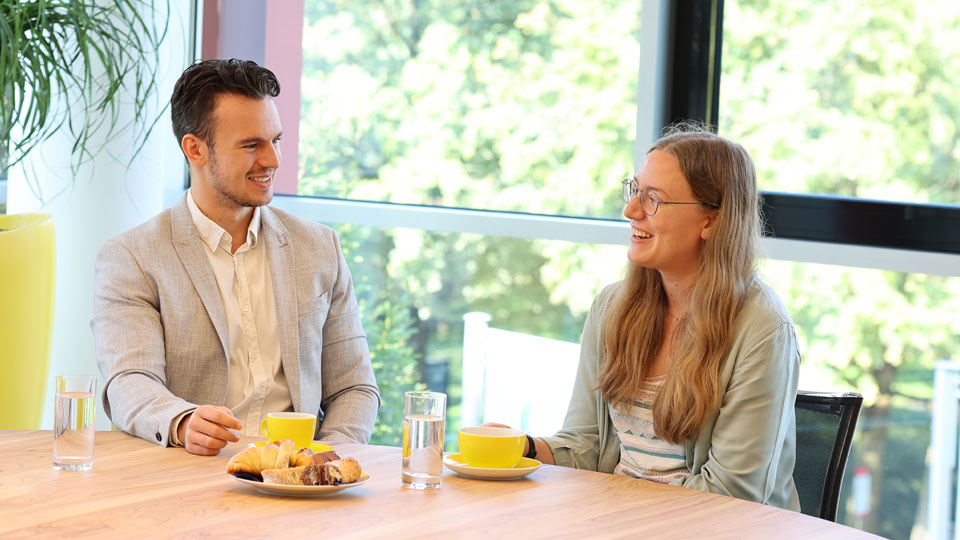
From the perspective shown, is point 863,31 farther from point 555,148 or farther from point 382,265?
point 382,265

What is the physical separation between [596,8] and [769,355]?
1.93 m

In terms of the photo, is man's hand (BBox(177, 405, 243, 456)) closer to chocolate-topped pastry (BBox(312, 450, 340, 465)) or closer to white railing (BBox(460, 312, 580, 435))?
chocolate-topped pastry (BBox(312, 450, 340, 465))

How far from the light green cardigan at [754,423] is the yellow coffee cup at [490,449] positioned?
0.39 metres

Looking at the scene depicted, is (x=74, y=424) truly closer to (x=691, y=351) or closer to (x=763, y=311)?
(x=691, y=351)

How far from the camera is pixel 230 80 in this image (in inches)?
93.4

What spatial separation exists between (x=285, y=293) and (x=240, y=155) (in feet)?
1.05

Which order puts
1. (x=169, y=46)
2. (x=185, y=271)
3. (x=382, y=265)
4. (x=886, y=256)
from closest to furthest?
(x=185, y=271), (x=886, y=256), (x=169, y=46), (x=382, y=265)

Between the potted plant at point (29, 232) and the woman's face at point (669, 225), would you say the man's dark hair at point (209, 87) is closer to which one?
the potted plant at point (29, 232)

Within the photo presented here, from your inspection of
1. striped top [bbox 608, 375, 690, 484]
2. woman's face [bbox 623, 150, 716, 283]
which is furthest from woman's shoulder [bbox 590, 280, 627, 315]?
striped top [bbox 608, 375, 690, 484]

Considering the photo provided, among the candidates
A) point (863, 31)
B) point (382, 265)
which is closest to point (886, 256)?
point (863, 31)

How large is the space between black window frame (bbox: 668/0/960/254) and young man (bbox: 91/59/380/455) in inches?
48.9

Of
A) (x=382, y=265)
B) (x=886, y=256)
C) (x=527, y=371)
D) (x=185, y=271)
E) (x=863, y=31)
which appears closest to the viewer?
(x=185, y=271)

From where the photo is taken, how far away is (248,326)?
7.63ft

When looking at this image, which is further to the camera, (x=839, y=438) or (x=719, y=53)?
(x=719, y=53)
